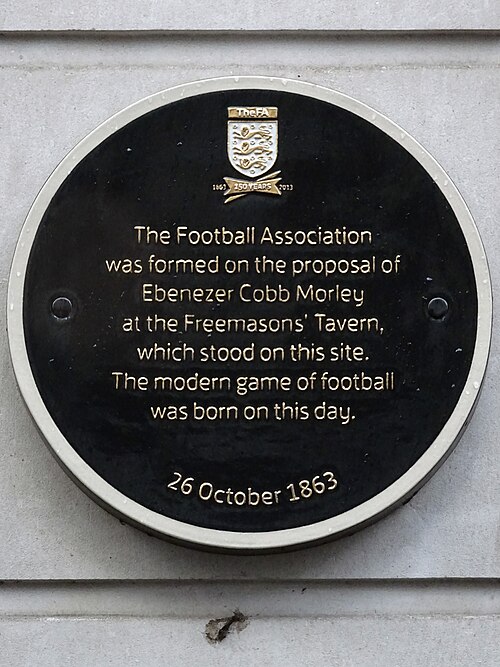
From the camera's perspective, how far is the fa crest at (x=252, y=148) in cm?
248

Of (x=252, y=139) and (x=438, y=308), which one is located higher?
(x=252, y=139)

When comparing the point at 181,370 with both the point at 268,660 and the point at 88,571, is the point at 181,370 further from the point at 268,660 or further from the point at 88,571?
the point at 268,660

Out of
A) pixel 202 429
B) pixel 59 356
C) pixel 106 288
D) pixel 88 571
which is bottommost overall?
pixel 88 571

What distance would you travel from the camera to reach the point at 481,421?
252cm

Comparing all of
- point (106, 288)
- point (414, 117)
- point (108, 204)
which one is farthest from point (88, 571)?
point (414, 117)

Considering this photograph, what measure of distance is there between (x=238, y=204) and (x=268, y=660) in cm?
104

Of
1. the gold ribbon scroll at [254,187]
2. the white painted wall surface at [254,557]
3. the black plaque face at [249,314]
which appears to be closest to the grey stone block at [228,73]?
the white painted wall surface at [254,557]

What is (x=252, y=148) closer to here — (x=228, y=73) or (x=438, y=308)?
(x=228, y=73)

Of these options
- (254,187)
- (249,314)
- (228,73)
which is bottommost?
(249,314)

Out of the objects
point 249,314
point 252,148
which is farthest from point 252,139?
point 249,314

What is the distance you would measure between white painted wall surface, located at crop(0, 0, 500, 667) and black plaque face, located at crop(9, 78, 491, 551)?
0.47ft

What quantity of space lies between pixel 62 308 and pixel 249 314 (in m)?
0.42

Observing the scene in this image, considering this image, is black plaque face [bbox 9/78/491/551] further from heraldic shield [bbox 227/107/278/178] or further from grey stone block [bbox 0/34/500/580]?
grey stone block [bbox 0/34/500/580]

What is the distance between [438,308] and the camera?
2.43 m
